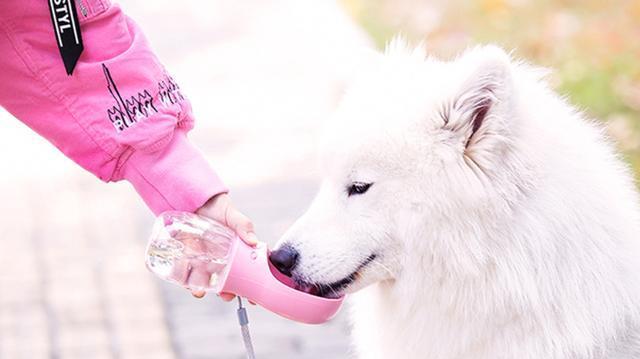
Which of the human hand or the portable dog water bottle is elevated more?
the human hand

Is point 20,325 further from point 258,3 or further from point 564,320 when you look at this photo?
point 258,3

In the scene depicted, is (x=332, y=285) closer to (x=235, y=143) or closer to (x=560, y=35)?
(x=235, y=143)

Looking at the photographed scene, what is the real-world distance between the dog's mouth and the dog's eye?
0.17 metres

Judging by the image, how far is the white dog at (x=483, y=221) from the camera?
9.32ft

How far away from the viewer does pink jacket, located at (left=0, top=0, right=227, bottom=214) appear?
114 inches

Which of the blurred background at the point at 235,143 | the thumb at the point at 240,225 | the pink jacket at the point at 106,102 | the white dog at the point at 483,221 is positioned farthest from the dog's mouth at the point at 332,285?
the blurred background at the point at 235,143

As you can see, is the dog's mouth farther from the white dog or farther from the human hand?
the human hand

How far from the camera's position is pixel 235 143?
6.93 meters

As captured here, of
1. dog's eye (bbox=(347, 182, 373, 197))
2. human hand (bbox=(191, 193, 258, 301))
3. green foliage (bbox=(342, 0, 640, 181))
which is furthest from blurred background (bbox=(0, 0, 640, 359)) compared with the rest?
human hand (bbox=(191, 193, 258, 301))

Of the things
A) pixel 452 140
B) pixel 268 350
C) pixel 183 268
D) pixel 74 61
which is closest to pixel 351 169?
pixel 452 140

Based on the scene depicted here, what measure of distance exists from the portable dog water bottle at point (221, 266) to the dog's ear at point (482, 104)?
59 centimetres

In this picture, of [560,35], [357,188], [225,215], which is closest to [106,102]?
[225,215]

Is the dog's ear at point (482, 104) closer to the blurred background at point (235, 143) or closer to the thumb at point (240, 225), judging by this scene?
the thumb at point (240, 225)

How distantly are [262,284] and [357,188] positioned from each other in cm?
36
